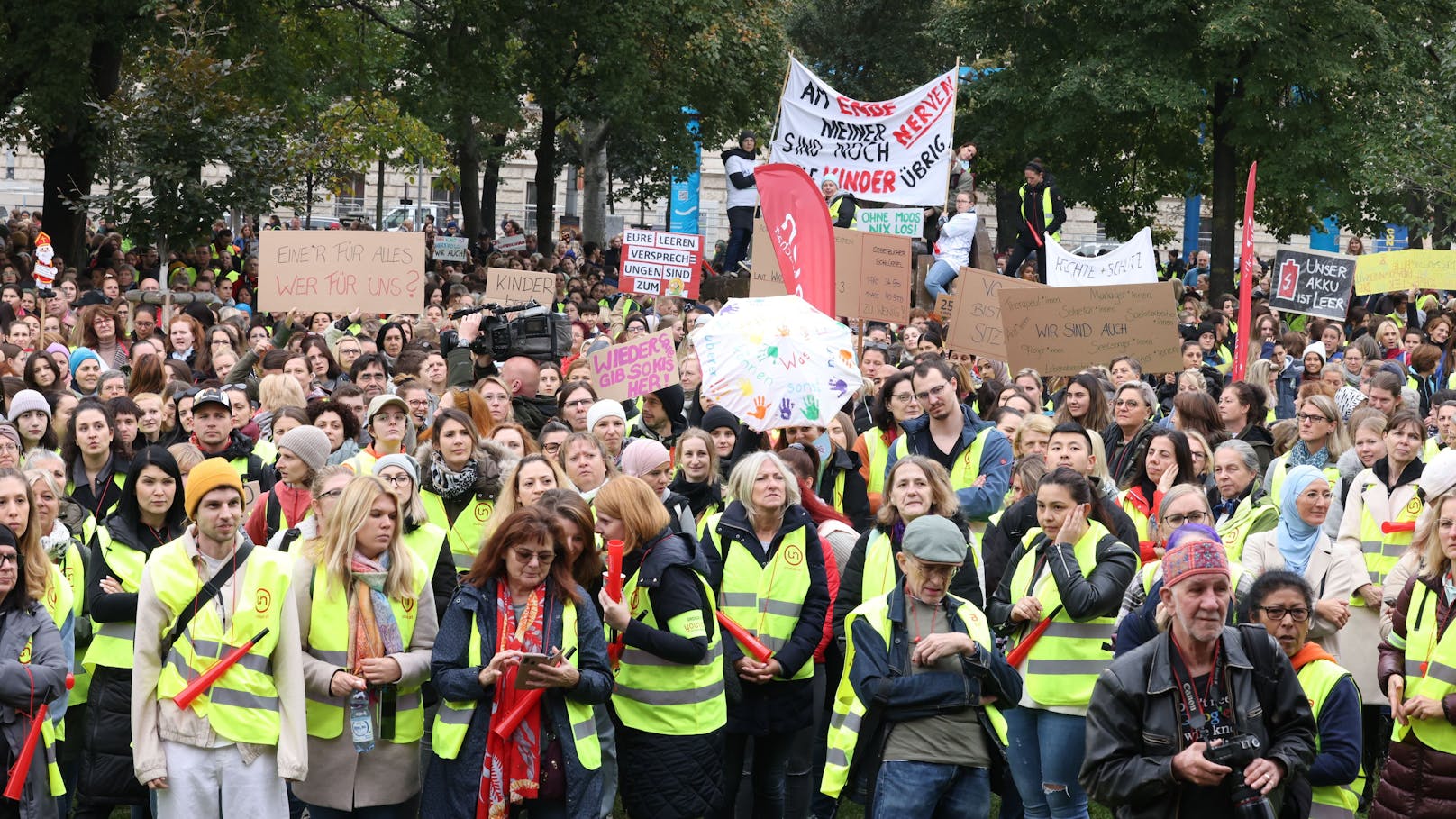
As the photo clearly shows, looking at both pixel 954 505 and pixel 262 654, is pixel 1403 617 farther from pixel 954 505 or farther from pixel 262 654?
pixel 262 654

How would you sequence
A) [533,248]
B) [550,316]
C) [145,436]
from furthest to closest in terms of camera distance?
[533,248] → [550,316] → [145,436]

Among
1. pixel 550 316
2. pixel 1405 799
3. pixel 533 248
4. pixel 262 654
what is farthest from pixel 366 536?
pixel 533 248

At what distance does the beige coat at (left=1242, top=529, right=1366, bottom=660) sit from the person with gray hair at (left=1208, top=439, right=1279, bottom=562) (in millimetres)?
68

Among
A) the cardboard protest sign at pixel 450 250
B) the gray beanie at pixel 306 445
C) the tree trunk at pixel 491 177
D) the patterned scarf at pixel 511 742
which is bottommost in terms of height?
the patterned scarf at pixel 511 742

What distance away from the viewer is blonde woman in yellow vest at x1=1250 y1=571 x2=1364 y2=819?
5.21 m

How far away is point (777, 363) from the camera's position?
8719 mm

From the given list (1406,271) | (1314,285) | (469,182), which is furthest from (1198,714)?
(469,182)

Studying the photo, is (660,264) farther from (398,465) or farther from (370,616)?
(370,616)

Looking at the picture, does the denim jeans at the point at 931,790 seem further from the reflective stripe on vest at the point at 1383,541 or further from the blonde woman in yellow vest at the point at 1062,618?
the reflective stripe on vest at the point at 1383,541

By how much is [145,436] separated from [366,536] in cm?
356

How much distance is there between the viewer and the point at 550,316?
11016 millimetres

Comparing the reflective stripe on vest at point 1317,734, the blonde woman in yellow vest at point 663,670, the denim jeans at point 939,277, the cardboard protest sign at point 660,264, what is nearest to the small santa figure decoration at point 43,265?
the cardboard protest sign at point 660,264

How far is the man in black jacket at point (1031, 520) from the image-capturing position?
22.4ft

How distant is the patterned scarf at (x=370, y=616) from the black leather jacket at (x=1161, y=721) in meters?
2.42
